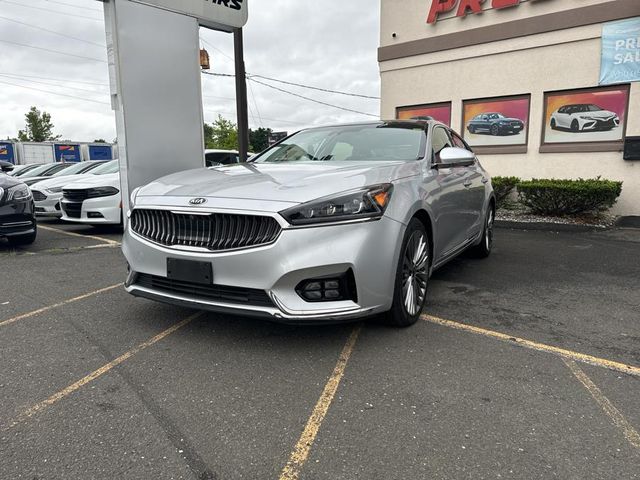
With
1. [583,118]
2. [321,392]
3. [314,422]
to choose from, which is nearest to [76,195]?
[321,392]

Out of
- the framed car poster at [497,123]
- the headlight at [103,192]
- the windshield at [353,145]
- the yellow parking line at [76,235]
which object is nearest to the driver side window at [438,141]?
the windshield at [353,145]

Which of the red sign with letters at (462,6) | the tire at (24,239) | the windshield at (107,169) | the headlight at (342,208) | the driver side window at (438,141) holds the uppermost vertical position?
the red sign with letters at (462,6)

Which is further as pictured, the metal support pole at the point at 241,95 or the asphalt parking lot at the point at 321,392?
the metal support pole at the point at 241,95

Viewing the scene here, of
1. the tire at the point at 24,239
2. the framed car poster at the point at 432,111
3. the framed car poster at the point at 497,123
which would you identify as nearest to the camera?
the tire at the point at 24,239

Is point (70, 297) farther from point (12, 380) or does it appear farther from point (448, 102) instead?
point (448, 102)

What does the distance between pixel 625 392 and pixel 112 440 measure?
265 centimetres

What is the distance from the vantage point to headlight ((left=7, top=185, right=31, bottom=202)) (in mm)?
6590

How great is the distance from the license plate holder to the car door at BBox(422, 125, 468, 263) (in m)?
1.72

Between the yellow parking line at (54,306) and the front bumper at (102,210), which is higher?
the front bumper at (102,210)

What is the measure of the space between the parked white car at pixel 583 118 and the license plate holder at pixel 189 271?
9.99m

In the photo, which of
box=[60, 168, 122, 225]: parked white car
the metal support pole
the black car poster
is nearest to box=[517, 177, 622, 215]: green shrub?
the black car poster

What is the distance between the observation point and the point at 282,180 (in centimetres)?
338

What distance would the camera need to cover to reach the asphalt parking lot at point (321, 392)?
2090mm

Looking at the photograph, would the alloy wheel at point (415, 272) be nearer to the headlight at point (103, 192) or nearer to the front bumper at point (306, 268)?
the front bumper at point (306, 268)
